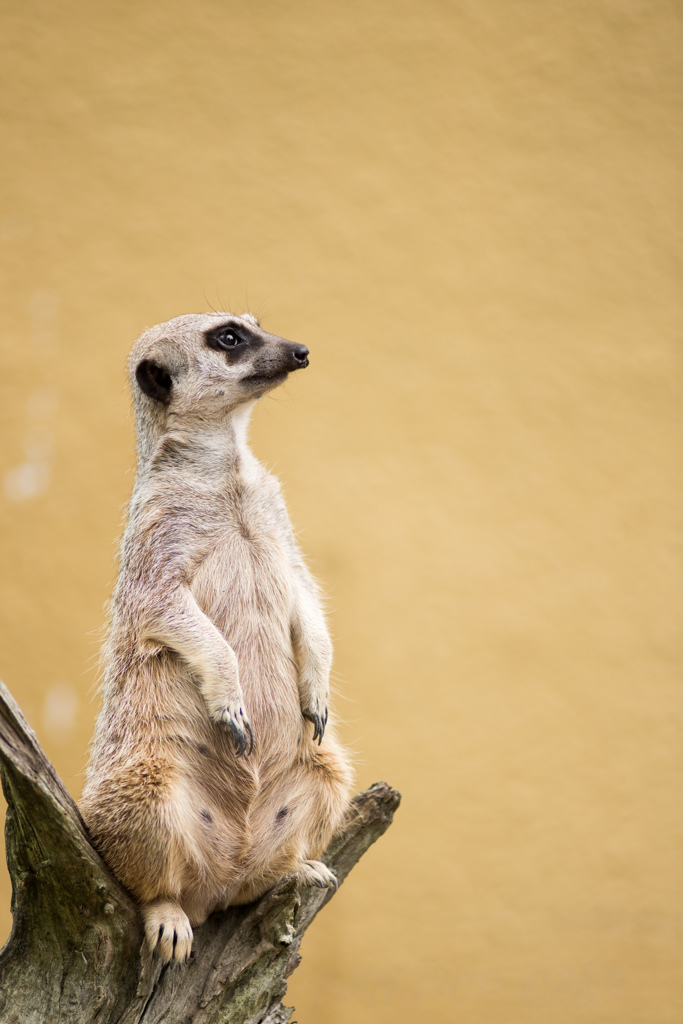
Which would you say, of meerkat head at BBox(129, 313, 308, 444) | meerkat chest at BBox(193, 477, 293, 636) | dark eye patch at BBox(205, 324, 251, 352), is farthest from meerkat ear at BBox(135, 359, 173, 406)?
meerkat chest at BBox(193, 477, 293, 636)

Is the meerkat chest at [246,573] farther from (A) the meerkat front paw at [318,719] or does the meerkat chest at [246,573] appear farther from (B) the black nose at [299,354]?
(B) the black nose at [299,354]

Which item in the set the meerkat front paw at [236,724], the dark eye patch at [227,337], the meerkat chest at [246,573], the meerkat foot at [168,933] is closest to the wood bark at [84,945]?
the meerkat foot at [168,933]

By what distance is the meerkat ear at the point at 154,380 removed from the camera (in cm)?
197

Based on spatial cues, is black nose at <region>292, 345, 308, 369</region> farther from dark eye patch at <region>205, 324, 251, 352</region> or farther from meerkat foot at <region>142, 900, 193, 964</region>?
meerkat foot at <region>142, 900, 193, 964</region>

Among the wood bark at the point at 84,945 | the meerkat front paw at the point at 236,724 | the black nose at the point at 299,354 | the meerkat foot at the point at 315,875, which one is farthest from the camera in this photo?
the black nose at the point at 299,354

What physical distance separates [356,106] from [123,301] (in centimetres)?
150

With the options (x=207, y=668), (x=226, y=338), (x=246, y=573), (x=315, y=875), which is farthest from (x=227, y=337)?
(x=315, y=875)

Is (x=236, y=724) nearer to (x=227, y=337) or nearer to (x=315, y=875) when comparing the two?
(x=315, y=875)

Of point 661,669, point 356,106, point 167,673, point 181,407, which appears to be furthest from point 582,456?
point 167,673

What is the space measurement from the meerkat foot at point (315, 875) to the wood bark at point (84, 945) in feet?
0.33

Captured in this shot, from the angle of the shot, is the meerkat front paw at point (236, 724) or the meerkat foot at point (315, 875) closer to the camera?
the meerkat front paw at point (236, 724)

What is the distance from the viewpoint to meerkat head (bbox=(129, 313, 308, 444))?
1.95 m

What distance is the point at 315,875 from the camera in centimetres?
181

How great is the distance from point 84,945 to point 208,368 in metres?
1.24
